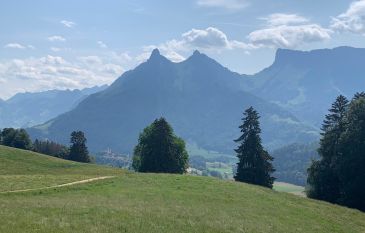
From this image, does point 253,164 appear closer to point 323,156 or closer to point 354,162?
point 323,156

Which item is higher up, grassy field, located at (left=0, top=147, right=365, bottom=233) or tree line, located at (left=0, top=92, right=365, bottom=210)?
tree line, located at (left=0, top=92, right=365, bottom=210)

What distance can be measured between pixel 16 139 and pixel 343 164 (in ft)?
352

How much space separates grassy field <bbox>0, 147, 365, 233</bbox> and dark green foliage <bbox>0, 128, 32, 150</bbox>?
3734 inches

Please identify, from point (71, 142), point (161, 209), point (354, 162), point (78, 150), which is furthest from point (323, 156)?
point (71, 142)

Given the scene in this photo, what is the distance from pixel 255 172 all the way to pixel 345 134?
78.3 feet

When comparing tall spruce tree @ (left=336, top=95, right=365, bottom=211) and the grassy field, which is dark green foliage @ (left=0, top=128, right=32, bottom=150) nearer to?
→ the grassy field

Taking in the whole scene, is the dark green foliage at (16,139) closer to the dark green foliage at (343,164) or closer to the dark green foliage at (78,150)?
the dark green foliage at (78,150)

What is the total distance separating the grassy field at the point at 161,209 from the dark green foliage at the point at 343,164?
16.6 meters

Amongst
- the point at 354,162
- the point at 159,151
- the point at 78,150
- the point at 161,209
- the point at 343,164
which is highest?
the point at 354,162

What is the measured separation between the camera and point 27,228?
22516 mm

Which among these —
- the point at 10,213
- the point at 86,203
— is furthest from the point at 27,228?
the point at 86,203

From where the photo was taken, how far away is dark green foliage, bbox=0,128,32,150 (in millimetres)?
139375

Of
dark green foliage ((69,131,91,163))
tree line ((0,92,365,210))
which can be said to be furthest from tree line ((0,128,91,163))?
tree line ((0,92,365,210))

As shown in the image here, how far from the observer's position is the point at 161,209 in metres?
33.2
